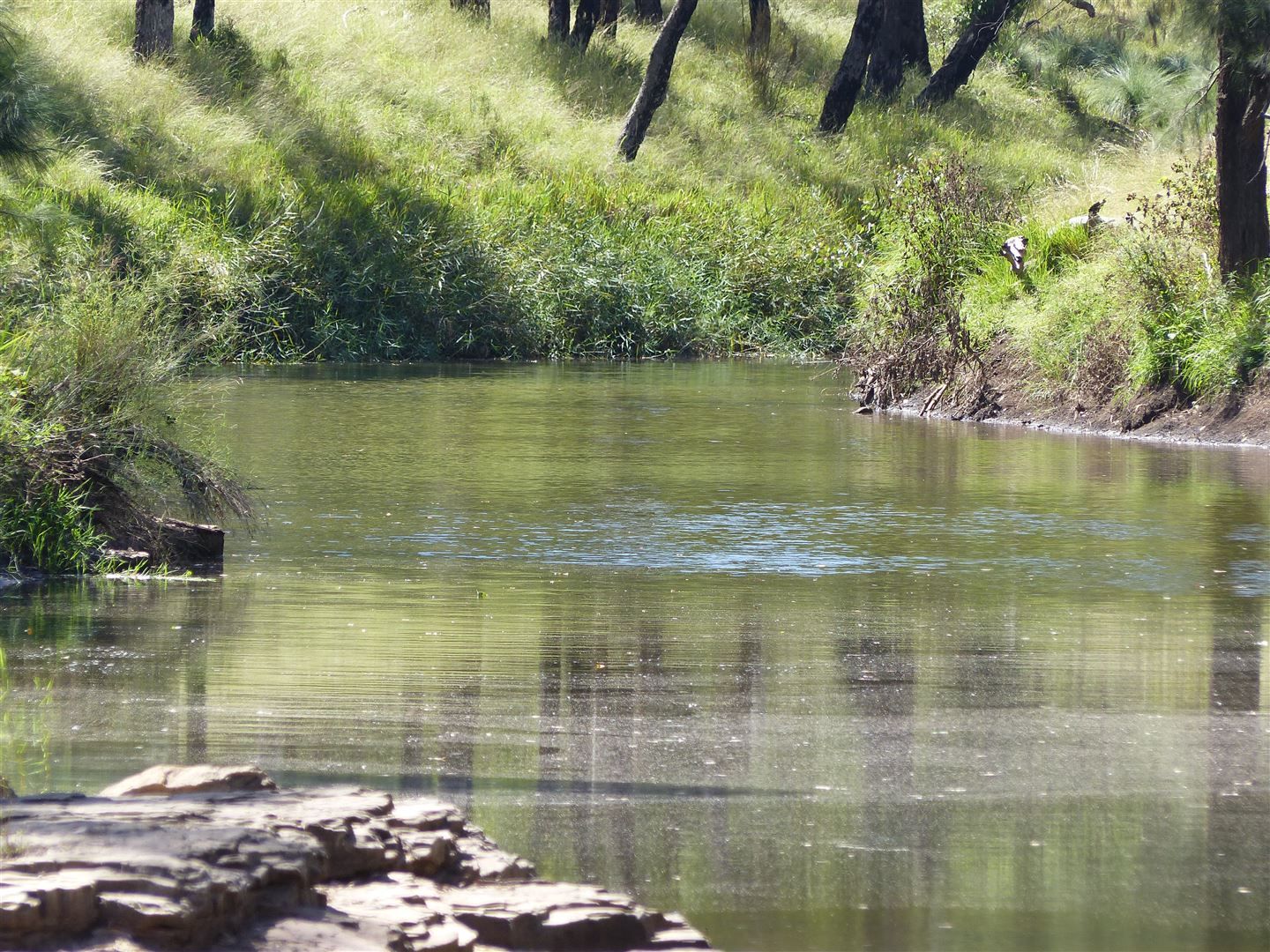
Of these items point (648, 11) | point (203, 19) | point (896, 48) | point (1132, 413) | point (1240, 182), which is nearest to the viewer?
point (1240, 182)

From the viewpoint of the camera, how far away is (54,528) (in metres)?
8.61

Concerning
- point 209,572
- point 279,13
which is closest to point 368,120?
point 279,13

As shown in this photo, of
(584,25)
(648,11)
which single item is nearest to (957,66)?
(584,25)

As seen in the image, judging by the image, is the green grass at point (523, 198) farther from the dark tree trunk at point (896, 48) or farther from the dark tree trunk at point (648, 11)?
the dark tree trunk at point (648, 11)

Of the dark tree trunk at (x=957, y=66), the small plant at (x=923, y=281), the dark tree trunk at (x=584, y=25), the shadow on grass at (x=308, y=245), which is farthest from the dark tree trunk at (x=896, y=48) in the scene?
the small plant at (x=923, y=281)

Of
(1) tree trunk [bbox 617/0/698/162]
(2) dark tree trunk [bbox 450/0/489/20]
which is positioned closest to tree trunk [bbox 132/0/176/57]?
(1) tree trunk [bbox 617/0/698/162]

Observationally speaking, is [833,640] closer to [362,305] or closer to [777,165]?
[362,305]

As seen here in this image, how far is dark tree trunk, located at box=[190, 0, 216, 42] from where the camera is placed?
3008 cm

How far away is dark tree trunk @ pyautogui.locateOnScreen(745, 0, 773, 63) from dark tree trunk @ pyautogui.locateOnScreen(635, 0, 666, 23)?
256 centimetres

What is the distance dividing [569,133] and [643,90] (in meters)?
1.37

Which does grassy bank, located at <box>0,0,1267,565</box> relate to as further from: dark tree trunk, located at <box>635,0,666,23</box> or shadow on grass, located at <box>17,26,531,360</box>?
dark tree trunk, located at <box>635,0,666,23</box>

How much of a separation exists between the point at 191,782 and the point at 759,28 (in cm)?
3484

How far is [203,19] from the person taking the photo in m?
30.3

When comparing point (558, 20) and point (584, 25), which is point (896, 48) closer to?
point (584, 25)
